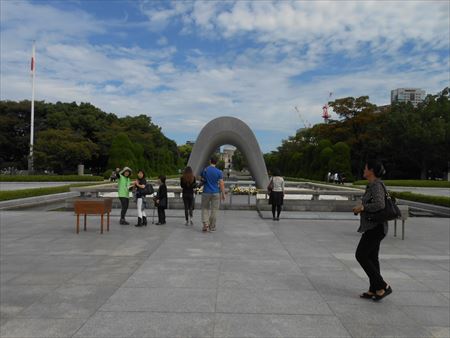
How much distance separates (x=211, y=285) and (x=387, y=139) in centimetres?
4004

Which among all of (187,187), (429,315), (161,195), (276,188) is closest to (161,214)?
(161,195)

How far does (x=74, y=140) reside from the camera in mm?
43312

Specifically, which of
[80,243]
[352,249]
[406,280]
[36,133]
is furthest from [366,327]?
[36,133]

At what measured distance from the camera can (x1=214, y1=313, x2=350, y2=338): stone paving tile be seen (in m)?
3.37

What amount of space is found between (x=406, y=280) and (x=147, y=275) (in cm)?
322

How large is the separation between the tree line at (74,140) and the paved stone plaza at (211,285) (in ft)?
103

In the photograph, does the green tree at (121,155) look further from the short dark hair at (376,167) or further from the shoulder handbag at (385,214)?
the shoulder handbag at (385,214)

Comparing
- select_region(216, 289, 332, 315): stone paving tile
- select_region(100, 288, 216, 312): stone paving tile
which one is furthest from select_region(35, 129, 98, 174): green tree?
select_region(216, 289, 332, 315): stone paving tile

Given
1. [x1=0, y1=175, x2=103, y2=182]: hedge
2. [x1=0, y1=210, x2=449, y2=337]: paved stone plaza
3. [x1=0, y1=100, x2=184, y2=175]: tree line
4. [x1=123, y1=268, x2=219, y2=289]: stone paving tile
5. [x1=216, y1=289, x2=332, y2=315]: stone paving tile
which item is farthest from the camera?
[x1=0, y1=100, x2=184, y2=175]: tree line

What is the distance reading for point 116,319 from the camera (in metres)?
3.64

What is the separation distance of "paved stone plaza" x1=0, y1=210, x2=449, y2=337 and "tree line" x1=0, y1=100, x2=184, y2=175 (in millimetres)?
31337

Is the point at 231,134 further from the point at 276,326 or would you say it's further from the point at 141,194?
the point at 276,326

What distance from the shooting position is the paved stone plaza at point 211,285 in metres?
3.53

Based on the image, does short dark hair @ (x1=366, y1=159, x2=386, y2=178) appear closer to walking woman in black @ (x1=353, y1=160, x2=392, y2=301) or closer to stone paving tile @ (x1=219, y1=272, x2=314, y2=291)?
walking woman in black @ (x1=353, y1=160, x2=392, y2=301)
